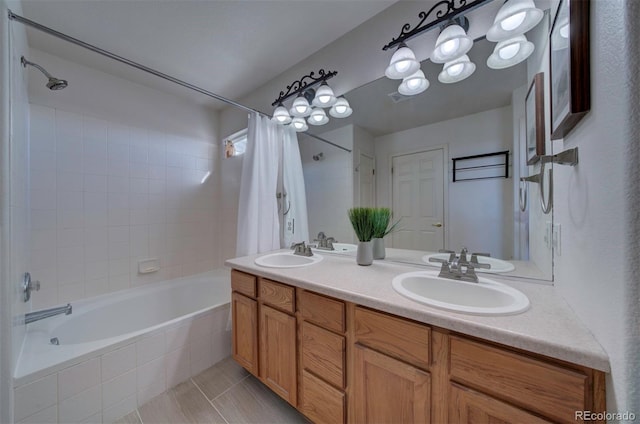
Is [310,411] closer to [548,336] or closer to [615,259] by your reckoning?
[548,336]

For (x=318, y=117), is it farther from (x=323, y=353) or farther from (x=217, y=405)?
(x=217, y=405)

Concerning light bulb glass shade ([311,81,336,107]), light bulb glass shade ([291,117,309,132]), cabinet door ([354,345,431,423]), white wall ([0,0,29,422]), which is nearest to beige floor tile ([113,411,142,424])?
white wall ([0,0,29,422])

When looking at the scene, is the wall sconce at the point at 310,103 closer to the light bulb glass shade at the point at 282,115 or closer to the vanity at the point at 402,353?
the light bulb glass shade at the point at 282,115

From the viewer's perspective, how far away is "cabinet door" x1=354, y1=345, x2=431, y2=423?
0.80 meters

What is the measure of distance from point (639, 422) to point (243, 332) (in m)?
1.61

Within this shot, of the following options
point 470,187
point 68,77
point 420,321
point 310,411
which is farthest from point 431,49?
point 68,77

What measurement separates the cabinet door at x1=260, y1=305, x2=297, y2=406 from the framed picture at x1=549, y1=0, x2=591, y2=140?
4.38ft

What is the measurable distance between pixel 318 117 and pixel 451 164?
3.48 ft

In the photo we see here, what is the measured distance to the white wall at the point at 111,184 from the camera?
1.77 m

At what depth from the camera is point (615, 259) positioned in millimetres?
482

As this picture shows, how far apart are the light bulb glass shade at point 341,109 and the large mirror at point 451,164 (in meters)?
0.04

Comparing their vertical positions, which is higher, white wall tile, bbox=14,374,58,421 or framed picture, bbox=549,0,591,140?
framed picture, bbox=549,0,591,140

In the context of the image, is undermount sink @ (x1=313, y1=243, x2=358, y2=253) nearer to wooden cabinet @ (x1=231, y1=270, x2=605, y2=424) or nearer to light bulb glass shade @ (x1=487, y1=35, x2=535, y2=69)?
wooden cabinet @ (x1=231, y1=270, x2=605, y2=424)

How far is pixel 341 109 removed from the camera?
5.51 ft
